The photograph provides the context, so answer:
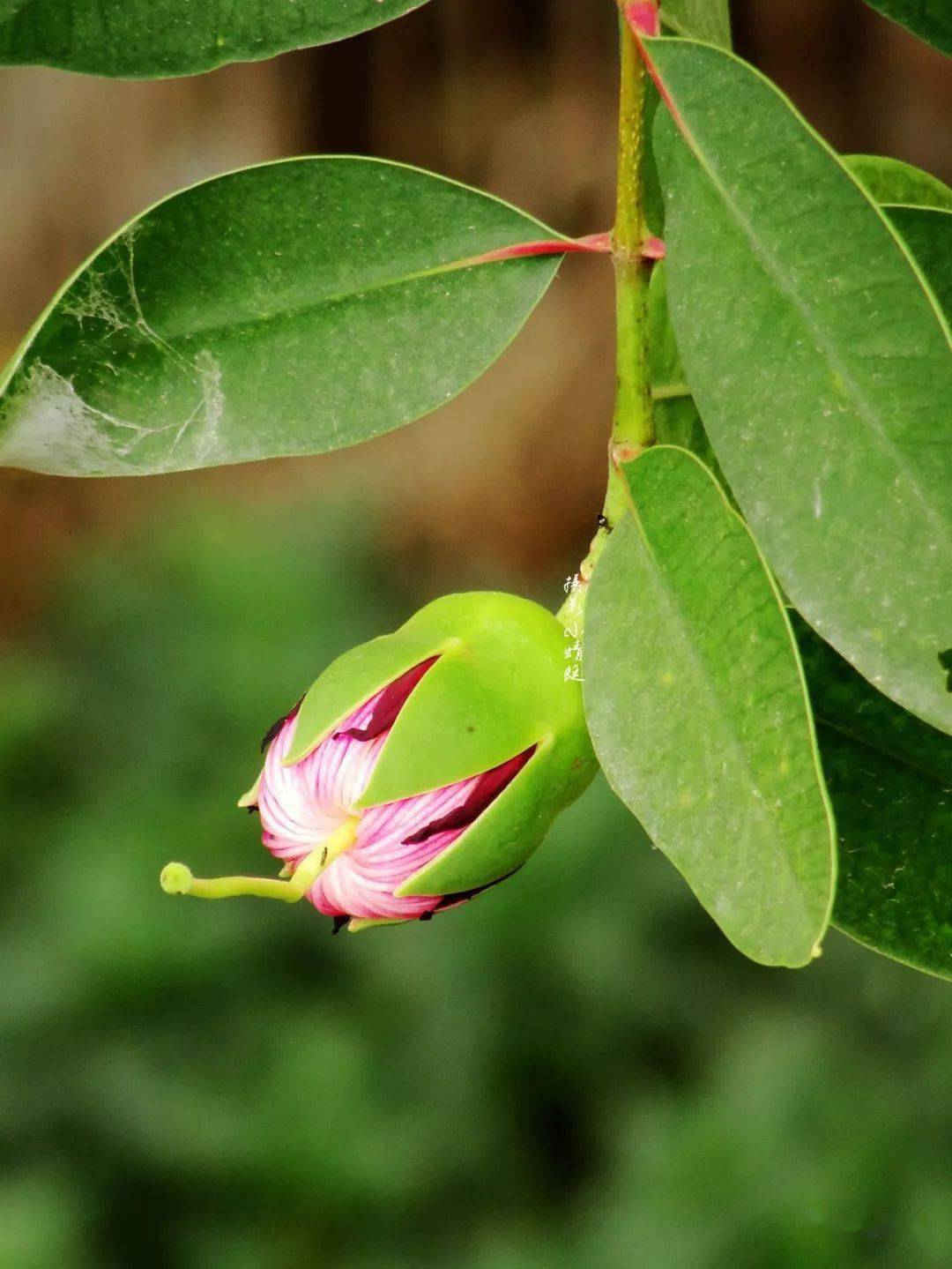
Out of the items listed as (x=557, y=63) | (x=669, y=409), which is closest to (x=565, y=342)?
(x=557, y=63)

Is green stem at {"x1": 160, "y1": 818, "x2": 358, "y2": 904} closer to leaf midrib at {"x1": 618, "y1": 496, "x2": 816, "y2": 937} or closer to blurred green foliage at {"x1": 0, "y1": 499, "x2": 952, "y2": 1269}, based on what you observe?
leaf midrib at {"x1": 618, "y1": 496, "x2": 816, "y2": 937}

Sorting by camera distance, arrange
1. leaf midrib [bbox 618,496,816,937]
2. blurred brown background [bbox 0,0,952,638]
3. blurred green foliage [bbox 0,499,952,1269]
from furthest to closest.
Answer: blurred brown background [bbox 0,0,952,638] < blurred green foliage [bbox 0,499,952,1269] < leaf midrib [bbox 618,496,816,937]

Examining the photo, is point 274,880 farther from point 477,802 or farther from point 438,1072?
point 438,1072

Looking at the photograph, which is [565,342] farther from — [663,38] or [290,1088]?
[663,38]

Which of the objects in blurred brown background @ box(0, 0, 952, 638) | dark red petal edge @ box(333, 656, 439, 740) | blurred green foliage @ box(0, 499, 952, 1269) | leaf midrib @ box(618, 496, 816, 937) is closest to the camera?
leaf midrib @ box(618, 496, 816, 937)

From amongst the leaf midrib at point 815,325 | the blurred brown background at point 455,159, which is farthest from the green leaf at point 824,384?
the blurred brown background at point 455,159

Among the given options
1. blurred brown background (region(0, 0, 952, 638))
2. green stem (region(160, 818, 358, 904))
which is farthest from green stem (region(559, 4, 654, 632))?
blurred brown background (region(0, 0, 952, 638))
